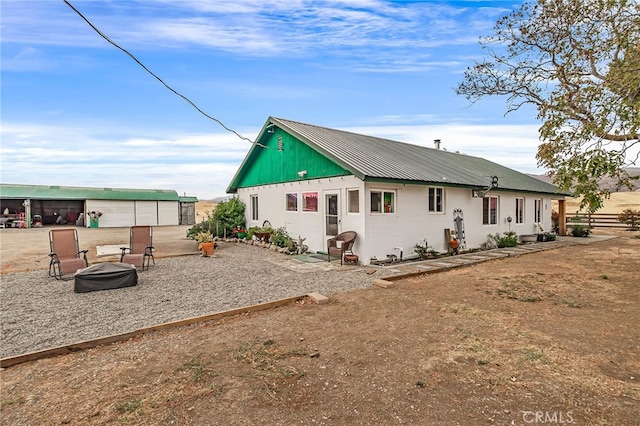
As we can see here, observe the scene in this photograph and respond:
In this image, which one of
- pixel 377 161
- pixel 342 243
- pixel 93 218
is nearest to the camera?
pixel 342 243

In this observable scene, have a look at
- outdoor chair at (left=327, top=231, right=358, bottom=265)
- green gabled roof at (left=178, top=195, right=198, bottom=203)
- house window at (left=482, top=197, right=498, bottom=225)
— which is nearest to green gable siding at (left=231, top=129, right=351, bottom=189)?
outdoor chair at (left=327, top=231, right=358, bottom=265)

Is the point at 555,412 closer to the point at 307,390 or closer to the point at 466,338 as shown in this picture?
the point at 466,338

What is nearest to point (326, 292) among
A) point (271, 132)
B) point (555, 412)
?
point (555, 412)

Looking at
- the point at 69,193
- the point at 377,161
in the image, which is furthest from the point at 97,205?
the point at 377,161

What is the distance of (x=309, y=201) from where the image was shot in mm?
12008

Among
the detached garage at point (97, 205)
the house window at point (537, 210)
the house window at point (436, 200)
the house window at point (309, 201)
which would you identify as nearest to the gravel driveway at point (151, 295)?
the house window at point (309, 201)

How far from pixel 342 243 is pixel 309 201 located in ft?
9.46

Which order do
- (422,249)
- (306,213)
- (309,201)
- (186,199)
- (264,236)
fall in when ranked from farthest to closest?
1. (186,199)
2. (264,236)
3. (306,213)
4. (309,201)
5. (422,249)

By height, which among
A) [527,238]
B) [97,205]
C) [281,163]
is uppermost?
[281,163]

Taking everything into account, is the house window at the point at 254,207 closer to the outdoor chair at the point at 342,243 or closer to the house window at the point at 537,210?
the outdoor chair at the point at 342,243

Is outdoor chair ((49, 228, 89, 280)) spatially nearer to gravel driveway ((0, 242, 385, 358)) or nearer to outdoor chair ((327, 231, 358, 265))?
gravel driveway ((0, 242, 385, 358))

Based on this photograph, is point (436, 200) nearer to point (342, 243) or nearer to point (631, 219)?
point (342, 243)

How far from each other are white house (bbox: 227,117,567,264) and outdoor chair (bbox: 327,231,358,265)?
21 cm

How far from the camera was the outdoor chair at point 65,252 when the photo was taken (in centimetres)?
798
